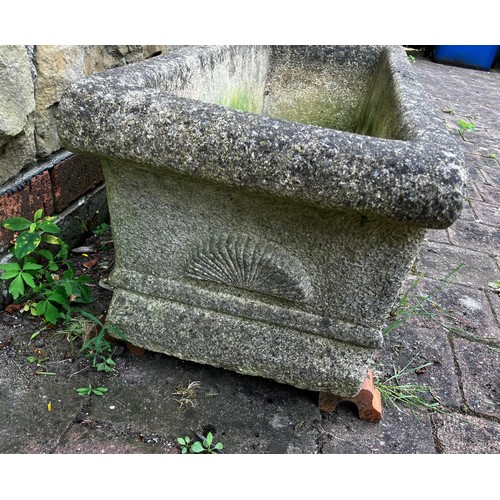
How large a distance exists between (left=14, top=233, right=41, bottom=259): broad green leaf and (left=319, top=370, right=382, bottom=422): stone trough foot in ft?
3.50

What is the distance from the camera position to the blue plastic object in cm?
747

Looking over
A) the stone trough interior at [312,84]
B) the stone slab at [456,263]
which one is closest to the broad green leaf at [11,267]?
the stone trough interior at [312,84]

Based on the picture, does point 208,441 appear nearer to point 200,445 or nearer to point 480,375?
point 200,445

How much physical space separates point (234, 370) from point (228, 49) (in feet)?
4.09

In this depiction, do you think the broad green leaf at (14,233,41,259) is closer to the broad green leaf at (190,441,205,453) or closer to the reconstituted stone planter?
the reconstituted stone planter

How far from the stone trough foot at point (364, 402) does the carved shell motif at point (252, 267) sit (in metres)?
0.36

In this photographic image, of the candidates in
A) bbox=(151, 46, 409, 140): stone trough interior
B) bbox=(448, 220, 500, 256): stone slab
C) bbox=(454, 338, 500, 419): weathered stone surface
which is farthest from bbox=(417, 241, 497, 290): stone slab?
bbox=(151, 46, 409, 140): stone trough interior

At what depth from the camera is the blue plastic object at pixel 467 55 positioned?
24.5 feet

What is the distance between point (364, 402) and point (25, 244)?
122 cm

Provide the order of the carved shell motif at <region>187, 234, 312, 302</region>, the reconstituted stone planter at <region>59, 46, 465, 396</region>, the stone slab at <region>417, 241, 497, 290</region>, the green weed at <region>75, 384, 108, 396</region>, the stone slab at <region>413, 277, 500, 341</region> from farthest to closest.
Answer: the stone slab at <region>417, 241, 497, 290</region>, the stone slab at <region>413, 277, 500, 341</region>, the green weed at <region>75, 384, 108, 396</region>, the carved shell motif at <region>187, 234, 312, 302</region>, the reconstituted stone planter at <region>59, 46, 465, 396</region>

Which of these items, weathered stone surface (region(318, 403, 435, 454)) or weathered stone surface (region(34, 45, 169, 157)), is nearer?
weathered stone surface (region(318, 403, 435, 454))

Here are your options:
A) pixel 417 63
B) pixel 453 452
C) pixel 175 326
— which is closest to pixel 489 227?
pixel 453 452

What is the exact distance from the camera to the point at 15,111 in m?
1.54
